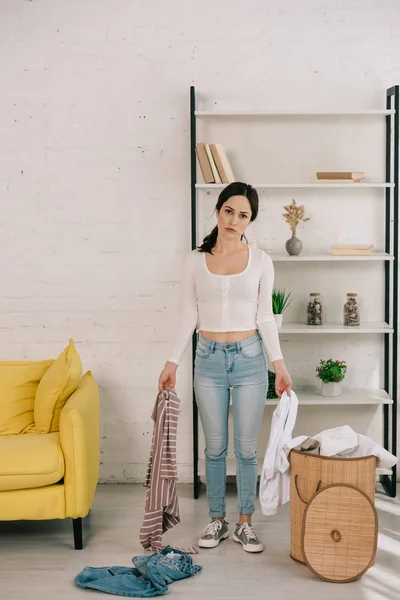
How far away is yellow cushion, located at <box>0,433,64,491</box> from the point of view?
3.37 meters

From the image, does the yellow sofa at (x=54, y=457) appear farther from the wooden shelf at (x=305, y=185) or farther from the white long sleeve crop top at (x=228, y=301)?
the wooden shelf at (x=305, y=185)

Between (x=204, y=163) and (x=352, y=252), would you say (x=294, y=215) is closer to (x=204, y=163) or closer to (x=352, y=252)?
(x=352, y=252)

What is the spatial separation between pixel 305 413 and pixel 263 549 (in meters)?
1.12

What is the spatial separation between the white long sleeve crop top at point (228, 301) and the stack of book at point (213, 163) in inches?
29.0

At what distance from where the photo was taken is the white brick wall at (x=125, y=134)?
167 inches

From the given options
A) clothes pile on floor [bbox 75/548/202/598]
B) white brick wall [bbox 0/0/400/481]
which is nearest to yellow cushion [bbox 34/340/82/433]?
white brick wall [bbox 0/0/400/481]

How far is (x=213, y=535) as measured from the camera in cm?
345

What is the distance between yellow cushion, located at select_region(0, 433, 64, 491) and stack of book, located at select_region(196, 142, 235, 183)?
158 cm

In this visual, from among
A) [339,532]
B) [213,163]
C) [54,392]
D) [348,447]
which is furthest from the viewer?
[213,163]

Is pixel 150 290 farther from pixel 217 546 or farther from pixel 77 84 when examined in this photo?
pixel 217 546

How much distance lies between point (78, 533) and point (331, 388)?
154cm

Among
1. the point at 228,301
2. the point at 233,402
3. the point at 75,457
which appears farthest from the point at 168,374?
the point at 75,457

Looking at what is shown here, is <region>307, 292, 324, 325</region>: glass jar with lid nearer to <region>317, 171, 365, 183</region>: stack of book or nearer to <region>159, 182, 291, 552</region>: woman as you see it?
<region>317, 171, 365, 183</region>: stack of book

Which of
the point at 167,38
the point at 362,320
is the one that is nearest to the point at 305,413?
the point at 362,320
